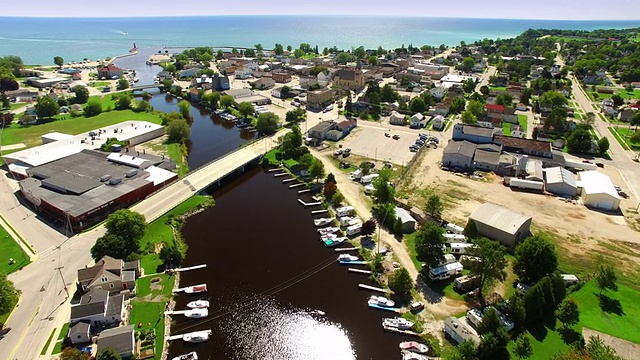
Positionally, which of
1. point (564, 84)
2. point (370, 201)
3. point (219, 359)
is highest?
point (564, 84)

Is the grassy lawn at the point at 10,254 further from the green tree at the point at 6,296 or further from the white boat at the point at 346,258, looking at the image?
the white boat at the point at 346,258

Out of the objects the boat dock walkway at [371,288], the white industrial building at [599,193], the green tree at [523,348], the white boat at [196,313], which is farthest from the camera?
the white industrial building at [599,193]

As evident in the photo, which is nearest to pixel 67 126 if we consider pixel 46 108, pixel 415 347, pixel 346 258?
pixel 46 108

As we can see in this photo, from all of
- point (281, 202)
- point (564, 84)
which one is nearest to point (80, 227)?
point (281, 202)

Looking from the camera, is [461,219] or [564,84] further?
[564,84]

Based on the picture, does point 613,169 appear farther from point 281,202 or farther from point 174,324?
point 174,324

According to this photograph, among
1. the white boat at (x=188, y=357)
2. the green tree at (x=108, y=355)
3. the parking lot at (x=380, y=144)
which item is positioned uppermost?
the parking lot at (x=380, y=144)

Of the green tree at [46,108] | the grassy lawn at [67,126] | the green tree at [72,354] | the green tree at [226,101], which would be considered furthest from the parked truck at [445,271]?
the green tree at [46,108]
